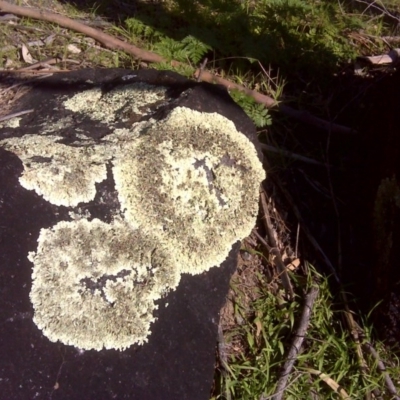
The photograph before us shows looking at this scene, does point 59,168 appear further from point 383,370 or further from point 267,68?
point 267,68

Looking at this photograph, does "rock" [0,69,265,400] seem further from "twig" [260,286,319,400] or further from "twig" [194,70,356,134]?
"twig" [194,70,356,134]

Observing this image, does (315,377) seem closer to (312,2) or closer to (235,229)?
(235,229)

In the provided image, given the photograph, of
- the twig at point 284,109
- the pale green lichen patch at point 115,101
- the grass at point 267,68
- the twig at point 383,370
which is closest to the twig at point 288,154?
the grass at point 267,68

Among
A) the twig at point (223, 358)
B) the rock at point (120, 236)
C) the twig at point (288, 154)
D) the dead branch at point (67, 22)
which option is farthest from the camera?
the dead branch at point (67, 22)

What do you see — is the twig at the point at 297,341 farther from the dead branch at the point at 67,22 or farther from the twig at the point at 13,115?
the dead branch at the point at 67,22

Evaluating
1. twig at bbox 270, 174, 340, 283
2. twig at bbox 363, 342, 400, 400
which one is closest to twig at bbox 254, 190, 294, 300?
twig at bbox 270, 174, 340, 283

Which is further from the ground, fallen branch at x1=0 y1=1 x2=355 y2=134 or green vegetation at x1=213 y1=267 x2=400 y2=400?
fallen branch at x1=0 y1=1 x2=355 y2=134
